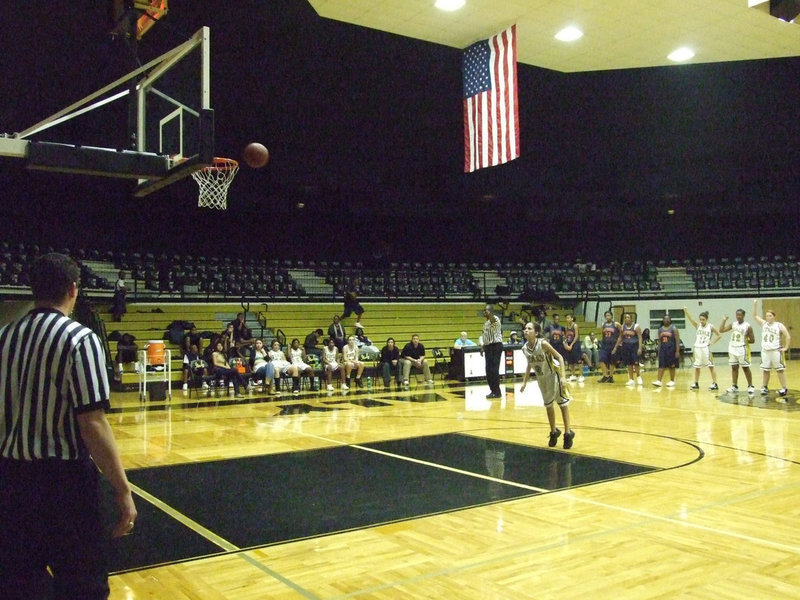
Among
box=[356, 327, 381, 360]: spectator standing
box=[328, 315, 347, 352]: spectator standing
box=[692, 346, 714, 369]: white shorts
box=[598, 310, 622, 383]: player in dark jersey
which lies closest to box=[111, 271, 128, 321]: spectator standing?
box=[328, 315, 347, 352]: spectator standing

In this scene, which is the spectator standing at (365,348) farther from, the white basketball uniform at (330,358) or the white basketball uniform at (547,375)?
the white basketball uniform at (547,375)

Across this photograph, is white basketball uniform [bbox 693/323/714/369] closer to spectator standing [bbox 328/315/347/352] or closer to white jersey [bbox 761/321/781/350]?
white jersey [bbox 761/321/781/350]

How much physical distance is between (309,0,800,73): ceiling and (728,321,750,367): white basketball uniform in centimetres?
494

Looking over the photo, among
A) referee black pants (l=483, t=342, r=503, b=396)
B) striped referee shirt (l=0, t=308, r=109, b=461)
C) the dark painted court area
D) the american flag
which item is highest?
the american flag

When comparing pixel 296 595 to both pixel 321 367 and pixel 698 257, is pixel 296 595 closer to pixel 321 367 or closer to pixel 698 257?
pixel 321 367

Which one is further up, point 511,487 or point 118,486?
point 118,486

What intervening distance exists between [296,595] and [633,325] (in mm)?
14119

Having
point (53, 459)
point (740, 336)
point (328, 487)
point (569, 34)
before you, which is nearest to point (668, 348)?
point (740, 336)

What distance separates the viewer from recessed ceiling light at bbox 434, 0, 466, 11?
10203 mm

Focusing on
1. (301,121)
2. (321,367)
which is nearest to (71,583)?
(321,367)

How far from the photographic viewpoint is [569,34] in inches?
442

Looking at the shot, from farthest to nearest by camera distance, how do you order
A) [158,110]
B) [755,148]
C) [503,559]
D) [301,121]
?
[755,148]
[301,121]
[158,110]
[503,559]

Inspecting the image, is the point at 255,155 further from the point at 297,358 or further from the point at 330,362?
the point at 330,362

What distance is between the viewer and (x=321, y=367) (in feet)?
53.7
